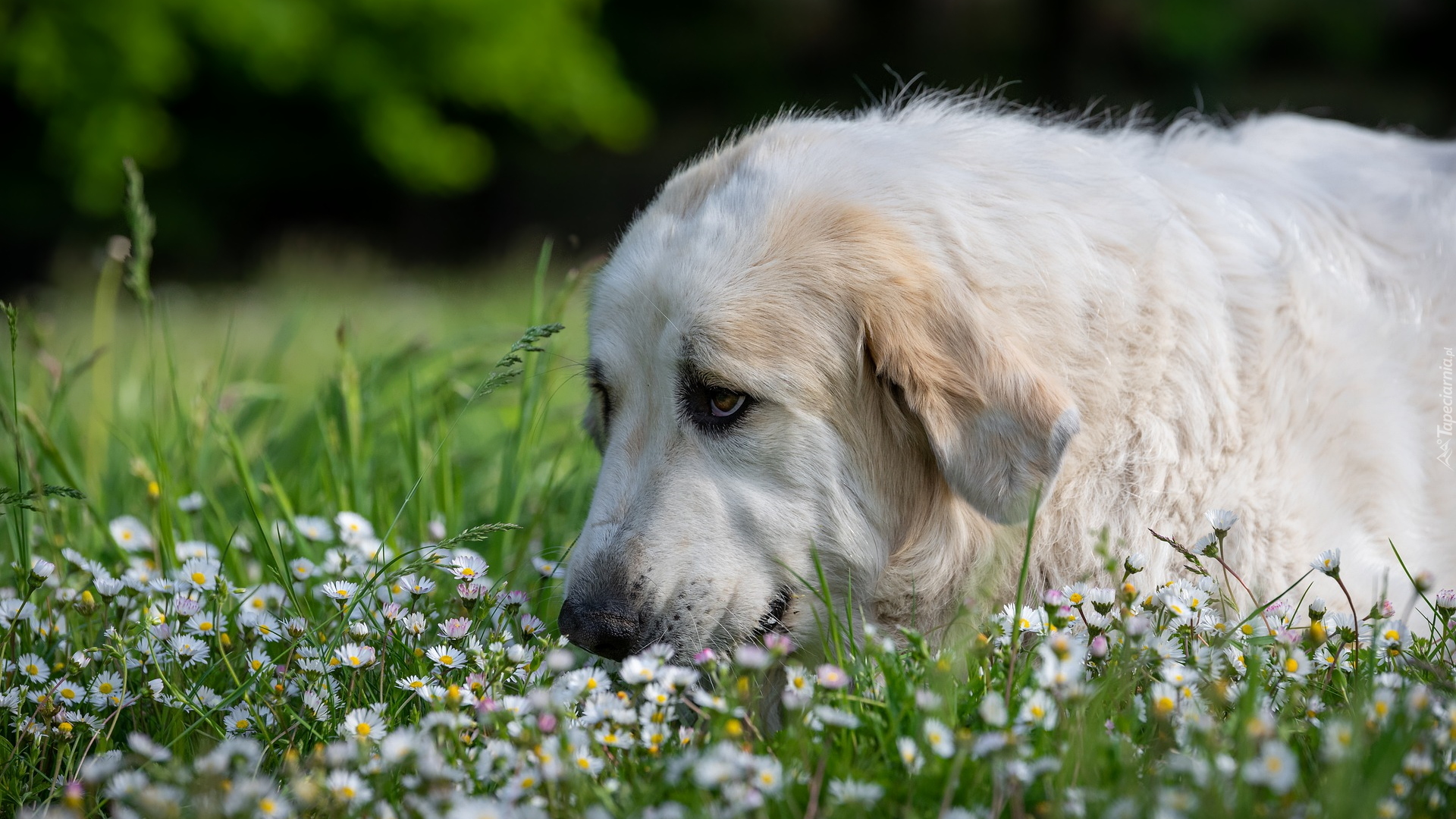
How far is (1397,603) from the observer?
274cm

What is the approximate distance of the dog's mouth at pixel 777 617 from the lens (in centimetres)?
269

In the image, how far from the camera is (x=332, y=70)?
16.4 meters

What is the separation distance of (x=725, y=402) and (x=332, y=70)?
15530mm

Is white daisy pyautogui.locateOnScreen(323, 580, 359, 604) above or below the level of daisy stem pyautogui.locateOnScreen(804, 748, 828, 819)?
below

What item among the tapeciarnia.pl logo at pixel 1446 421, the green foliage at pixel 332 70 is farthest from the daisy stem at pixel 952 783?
the green foliage at pixel 332 70

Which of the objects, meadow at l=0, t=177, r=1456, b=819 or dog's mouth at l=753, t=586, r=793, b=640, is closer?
meadow at l=0, t=177, r=1456, b=819

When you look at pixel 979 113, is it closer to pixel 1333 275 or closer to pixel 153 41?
pixel 1333 275

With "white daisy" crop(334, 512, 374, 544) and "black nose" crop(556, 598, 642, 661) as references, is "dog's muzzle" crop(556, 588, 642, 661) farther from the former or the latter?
"white daisy" crop(334, 512, 374, 544)

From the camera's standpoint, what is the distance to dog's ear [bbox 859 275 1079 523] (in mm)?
2492

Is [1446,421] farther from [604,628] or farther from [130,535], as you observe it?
[130,535]

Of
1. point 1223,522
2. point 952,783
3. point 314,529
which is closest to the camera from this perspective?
point 952,783

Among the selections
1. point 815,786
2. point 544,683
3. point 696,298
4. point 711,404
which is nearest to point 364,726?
point 544,683

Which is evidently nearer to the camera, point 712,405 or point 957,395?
point 957,395

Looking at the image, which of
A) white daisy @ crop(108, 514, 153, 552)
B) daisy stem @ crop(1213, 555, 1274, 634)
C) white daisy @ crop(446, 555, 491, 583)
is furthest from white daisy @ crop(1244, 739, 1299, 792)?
white daisy @ crop(108, 514, 153, 552)
